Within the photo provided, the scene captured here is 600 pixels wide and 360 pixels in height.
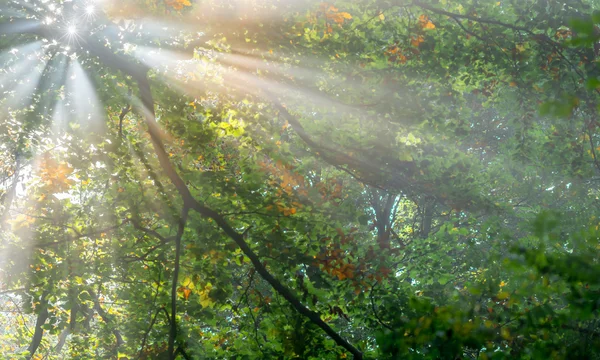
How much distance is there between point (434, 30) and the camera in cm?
953

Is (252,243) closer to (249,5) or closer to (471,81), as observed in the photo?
(249,5)

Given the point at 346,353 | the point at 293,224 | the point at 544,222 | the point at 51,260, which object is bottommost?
the point at 544,222

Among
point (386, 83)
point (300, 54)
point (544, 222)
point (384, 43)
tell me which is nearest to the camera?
point (544, 222)

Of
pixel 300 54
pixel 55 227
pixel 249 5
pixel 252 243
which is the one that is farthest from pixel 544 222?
pixel 55 227

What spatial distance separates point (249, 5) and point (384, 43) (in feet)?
7.98

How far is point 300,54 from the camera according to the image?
10242 mm

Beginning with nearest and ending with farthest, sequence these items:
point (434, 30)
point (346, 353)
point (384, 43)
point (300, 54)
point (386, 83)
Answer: point (346, 353), point (384, 43), point (434, 30), point (300, 54), point (386, 83)

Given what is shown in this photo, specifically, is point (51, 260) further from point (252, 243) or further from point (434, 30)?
point (434, 30)

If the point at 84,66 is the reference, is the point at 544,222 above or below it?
below

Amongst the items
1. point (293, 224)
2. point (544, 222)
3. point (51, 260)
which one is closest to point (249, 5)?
point (293, 224)

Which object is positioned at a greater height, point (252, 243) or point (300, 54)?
point (300, 54)

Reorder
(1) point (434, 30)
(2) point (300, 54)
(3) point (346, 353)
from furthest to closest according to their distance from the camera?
(2) point (300, 54) < (1) point (434, 30) < (3) point (346, 353)

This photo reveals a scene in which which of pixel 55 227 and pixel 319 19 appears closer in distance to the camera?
pixel 319 19

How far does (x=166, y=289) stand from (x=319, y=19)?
525 centimetres
